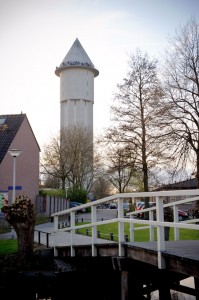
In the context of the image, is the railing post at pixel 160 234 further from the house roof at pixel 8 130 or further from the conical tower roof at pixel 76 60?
the conical tower roof at pixel 76 60

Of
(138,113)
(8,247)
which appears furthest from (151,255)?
(138,113)

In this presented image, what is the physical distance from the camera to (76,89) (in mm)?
66125

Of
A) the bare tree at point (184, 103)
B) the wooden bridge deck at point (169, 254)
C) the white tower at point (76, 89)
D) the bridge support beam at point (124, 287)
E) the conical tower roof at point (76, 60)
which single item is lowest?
the bridge support beam at point (124, 287)

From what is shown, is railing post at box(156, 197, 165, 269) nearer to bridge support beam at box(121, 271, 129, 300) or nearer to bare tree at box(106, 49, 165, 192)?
bridge support beam at box(121, 271, 129, 300)

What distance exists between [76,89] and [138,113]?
4139cm

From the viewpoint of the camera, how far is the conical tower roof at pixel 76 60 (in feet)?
225

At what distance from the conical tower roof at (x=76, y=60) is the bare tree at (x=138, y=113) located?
139ft

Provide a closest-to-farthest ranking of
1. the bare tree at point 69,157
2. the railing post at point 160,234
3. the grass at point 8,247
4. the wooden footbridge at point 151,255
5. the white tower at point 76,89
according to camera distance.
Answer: the wooden footbridge at point 151,255 < the railing post at point 160,234 < the grass at point 8,247 < the bare tree at point 69,157 < the white tower at point 76,89

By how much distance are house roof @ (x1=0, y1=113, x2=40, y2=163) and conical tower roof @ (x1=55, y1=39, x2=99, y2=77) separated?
3677 centimetres

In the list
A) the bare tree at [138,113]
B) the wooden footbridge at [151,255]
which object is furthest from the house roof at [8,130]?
the wooden footbridge at [151,255]

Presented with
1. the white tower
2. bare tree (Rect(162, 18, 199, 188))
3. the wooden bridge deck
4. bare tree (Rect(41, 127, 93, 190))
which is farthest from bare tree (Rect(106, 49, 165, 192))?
the white tower

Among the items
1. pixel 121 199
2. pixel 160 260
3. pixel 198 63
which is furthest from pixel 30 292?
pixel 198 63

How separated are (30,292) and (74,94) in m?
55.7

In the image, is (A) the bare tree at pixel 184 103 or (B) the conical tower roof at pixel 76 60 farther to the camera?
(B) the conical tower roof at pixel 76 60
